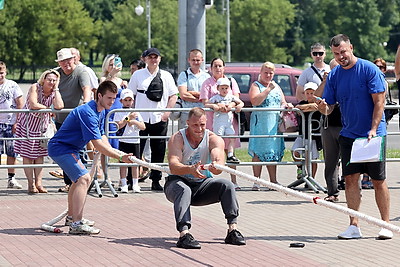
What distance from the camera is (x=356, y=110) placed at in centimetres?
918

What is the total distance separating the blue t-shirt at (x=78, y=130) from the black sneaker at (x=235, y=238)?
5.47 ft

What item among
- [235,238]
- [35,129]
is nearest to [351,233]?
[235,238]

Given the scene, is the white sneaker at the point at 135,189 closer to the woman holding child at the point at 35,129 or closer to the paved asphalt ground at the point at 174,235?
the paved asphalt ground at the point at 174,235

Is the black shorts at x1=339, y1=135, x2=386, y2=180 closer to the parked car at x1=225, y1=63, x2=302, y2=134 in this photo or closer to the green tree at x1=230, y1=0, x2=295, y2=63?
the parked car at x1=225, y1=63, x2=302, y2=134

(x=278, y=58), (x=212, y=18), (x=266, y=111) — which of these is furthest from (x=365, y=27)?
(x=266, y=111)

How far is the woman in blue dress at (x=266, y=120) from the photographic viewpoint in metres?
12.8

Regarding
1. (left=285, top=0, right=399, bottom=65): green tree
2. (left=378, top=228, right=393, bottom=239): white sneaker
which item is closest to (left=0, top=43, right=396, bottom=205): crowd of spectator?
(left=378, top=228, right=393, bottom=239): white sneaker

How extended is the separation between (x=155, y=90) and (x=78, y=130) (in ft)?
11.4

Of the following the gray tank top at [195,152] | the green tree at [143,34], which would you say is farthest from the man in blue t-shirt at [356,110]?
the green tree at [143,34]

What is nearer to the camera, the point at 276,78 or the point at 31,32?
the point at 276,78

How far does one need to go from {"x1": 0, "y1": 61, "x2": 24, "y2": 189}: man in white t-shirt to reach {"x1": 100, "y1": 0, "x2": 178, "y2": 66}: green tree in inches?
2258

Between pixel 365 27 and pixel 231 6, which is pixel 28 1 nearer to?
pixel 231 6

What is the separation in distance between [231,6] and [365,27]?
18.1 meters

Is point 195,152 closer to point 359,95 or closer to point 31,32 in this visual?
point 359,95
